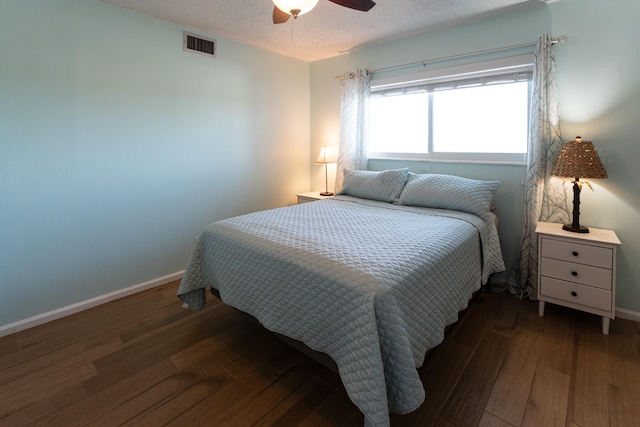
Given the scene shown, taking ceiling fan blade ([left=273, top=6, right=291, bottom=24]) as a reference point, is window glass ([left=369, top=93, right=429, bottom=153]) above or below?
below

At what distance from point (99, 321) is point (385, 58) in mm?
3431

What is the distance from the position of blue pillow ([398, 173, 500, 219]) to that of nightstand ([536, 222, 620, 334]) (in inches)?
16.8

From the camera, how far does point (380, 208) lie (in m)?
2.64

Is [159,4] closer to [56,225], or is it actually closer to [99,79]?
[99,79]

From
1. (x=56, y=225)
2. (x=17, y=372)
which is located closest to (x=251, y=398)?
(x=17, y=372)

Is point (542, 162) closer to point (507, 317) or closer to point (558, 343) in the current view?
point (507, 317)

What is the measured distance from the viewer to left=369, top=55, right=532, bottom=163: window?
263cm

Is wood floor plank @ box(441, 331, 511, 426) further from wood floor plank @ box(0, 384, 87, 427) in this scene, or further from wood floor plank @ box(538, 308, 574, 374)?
wood floor plank @ box(0, 384, 87, 427)

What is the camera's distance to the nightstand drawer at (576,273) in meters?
2.00

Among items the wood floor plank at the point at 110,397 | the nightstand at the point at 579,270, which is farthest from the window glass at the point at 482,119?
the wood floor plank at the point at 110,397

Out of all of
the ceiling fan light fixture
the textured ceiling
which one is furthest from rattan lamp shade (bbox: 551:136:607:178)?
the ceiling fan light fixture

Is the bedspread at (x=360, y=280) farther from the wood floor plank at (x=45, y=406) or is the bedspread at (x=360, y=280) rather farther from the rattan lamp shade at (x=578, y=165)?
the wood floor plank at (x=45, y=406)

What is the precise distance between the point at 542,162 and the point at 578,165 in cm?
35

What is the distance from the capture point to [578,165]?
2.09 meters
